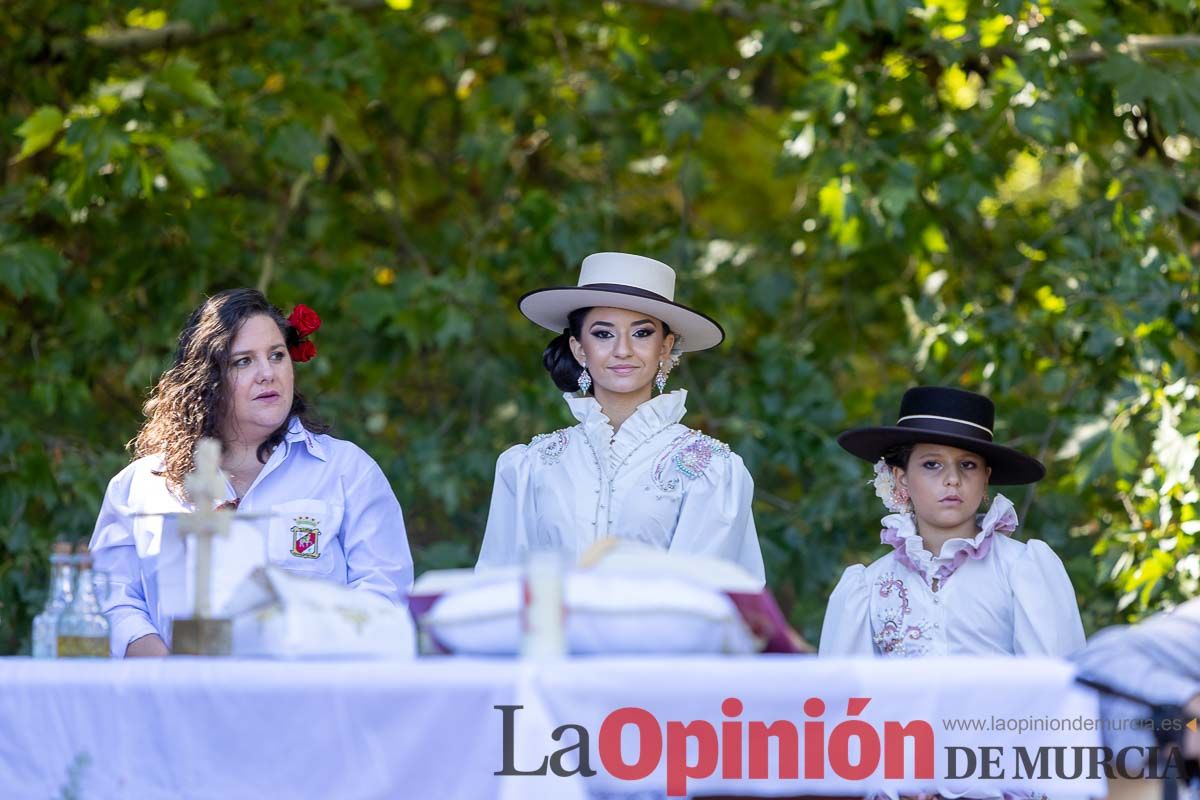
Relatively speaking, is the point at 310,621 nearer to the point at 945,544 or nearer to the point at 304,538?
the point at 304,538

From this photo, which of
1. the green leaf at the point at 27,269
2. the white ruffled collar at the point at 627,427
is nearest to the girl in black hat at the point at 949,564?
the white ruffled collar at the point at 627,427

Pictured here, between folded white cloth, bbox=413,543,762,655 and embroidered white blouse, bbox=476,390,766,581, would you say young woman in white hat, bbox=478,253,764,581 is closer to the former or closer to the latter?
embroidered white blouse, bbox=476,390,766,581

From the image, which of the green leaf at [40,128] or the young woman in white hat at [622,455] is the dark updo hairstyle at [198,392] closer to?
the young woman in white hat at [622,455]

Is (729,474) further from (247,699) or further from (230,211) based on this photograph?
(230,211)

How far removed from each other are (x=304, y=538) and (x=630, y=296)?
0.95m

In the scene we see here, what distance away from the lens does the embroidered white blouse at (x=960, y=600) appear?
3.18 meters

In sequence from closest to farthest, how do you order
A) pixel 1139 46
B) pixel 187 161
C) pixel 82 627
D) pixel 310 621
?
1. pixel 310 621
2. pixel 82 627
3. pixel 187 161
4. pixel 1139 46

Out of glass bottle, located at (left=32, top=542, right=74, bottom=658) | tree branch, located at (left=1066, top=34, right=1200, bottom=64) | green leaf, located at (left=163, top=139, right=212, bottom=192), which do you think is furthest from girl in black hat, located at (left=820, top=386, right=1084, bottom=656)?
green leaf, located at (left=163, top=139, right=212, bottom=192)

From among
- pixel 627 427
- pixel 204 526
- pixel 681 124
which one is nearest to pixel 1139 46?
pixel 681 124

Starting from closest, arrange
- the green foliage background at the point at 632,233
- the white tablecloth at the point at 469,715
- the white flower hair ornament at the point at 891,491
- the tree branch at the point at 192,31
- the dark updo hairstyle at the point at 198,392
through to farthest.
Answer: the white tablecloth at the point at 469,715 < the dark updo hairstyle at the point at 198,392 < the white flower hair ornament at the point at 891,491 < the green foliage background at the point at 632,233 < the tree branch at the point at 192,31

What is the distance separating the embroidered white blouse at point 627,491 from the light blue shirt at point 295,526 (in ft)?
0.89

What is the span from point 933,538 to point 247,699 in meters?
1.78

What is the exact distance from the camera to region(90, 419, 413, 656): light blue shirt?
3.29 metres

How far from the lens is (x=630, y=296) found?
11.7ft
